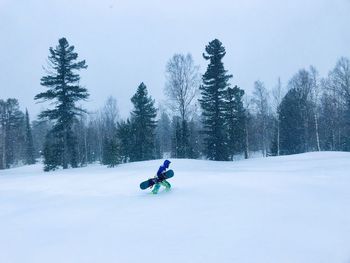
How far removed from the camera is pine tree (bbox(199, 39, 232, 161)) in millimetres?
32625

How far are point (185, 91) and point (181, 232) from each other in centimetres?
3051

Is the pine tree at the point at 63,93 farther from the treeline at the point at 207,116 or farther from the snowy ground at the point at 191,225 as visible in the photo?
the snowy ground at the point at 191,225

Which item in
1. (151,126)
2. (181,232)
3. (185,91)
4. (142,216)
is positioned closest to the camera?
(181,232)

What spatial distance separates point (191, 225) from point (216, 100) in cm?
2725

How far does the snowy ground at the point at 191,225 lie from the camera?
4945mm

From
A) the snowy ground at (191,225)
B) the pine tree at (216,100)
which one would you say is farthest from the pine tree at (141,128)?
the snowy ground at (191,225)

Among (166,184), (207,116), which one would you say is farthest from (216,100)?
(166,184)

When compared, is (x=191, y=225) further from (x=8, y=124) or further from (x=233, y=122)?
(x=8, y=124)

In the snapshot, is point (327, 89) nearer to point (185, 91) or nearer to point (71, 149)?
point (185, 91)

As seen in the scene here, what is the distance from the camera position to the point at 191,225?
6.10 m

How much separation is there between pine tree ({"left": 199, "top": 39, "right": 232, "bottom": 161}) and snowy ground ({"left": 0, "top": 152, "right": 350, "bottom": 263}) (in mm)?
22931

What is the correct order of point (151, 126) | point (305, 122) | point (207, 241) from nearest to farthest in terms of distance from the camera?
point (207, 241), point (151, 126), point (305, 122)

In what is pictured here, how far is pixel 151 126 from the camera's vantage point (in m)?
38.6

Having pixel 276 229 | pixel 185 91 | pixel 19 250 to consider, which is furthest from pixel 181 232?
pixel 185 91
